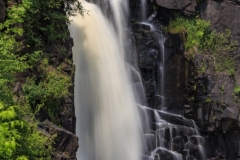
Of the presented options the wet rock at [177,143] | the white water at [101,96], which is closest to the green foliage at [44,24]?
the white water at [101,96]

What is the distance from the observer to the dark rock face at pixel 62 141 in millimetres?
6492

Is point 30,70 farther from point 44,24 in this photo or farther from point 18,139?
point 18,139

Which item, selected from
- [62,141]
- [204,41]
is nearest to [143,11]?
[204,41]

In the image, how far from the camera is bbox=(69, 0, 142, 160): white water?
9758mm

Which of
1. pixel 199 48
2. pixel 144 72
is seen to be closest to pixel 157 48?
pixel 144 72

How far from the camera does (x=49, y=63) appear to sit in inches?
321

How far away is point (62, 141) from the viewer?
666cm

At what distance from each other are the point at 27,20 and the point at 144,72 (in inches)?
248

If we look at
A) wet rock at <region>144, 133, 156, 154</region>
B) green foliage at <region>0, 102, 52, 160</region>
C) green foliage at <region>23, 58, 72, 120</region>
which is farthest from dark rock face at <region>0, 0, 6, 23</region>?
wet rock at <region>144, 133, 156, 154</region>

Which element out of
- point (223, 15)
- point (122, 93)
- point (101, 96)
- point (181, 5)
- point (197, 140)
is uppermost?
point (181, 5)

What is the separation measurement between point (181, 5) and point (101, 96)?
6.78 m

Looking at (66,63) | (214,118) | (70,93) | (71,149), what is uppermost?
(66,63)

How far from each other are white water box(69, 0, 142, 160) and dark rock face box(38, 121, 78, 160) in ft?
8.08

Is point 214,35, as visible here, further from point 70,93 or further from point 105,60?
point 70,93
